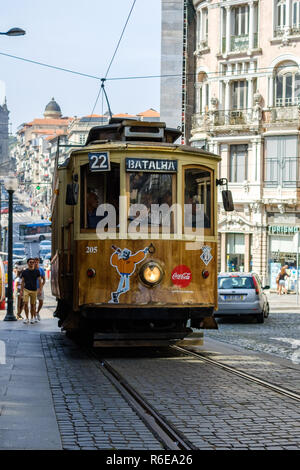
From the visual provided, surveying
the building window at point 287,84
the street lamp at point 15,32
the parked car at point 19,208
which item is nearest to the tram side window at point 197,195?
the street lamp at point 15,32

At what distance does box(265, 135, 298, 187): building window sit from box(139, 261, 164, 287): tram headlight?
35.3 m

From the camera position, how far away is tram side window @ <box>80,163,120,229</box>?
1384cm

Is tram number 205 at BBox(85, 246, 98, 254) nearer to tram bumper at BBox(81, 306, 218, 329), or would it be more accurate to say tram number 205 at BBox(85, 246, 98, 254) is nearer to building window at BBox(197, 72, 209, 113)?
tram bumper at BBox(81, 306, 218, 329)

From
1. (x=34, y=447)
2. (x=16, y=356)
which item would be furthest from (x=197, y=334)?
(x=34, y=447)

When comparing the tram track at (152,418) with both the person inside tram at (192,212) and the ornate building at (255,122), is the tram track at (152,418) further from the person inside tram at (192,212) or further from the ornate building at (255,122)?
the ornate building at (255,122)

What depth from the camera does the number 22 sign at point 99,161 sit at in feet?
45.3

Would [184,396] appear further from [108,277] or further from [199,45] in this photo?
[199,45]

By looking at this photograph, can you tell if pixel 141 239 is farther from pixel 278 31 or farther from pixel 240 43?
pixel 240 43

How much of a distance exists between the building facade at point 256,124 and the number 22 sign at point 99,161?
35.0m

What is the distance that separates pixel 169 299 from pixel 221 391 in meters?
3.28

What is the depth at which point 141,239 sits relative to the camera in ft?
44.8

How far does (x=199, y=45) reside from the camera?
53250 millimetres

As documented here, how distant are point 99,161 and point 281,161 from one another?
35669 millimetres
